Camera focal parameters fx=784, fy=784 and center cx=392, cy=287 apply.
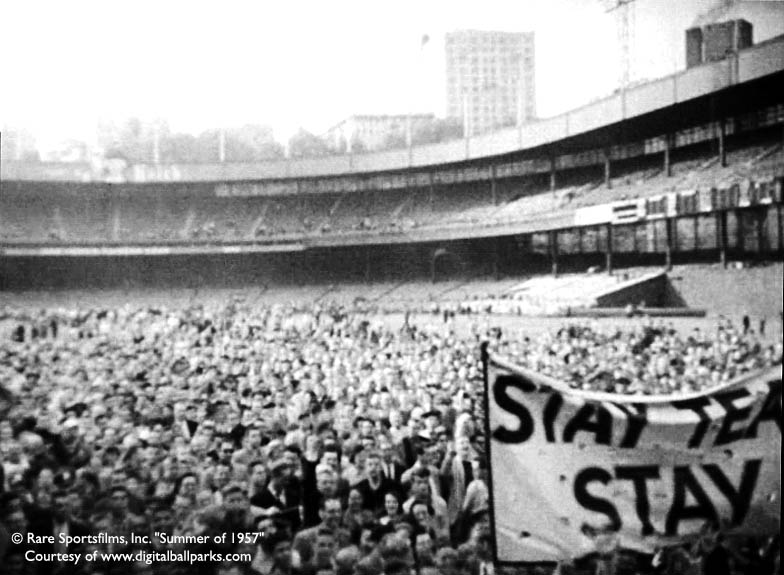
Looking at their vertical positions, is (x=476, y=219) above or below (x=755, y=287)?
above

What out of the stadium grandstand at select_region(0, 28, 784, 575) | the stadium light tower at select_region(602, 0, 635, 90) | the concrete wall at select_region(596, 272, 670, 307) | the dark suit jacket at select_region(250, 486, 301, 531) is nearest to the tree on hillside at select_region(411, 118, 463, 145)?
the stadium grandstand at select_region(0, 28, 784, 575)

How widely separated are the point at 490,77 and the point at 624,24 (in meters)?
1.06

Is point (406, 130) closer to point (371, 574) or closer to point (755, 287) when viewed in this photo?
point (755, 287)

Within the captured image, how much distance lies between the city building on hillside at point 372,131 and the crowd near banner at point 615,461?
2.58 meters

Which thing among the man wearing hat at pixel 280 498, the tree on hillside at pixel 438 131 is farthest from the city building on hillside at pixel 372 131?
the man wearing hat at pixel 280 498

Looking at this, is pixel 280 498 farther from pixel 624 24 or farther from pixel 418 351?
pixel 624 24

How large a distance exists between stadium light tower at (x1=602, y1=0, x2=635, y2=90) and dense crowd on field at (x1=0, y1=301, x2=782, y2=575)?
2115 mm

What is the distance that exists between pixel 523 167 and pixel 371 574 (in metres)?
5.11

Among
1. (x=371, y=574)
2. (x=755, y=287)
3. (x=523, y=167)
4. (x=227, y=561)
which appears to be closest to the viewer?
(x=371, y=574)

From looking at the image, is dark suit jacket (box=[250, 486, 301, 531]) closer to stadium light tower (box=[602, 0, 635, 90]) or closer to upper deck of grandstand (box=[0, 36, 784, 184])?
upper deck of grandstand (box=[0, 36, 784, 184])

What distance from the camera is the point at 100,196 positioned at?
6.41 metres

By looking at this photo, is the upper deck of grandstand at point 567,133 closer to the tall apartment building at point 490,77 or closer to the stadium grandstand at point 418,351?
the stadium grandstand at point 418,351

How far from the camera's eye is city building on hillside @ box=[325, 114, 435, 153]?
5984 mm

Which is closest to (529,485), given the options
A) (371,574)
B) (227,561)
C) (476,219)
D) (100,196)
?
(371,574)
